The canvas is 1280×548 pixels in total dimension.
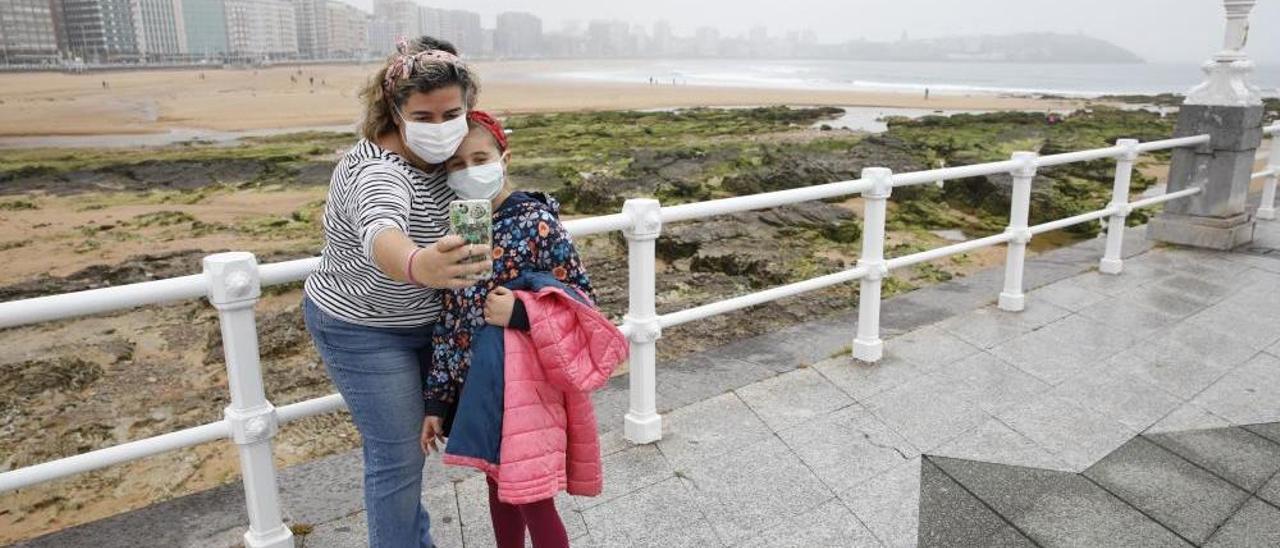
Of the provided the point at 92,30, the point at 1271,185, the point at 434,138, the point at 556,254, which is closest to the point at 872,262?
the point at 556,254

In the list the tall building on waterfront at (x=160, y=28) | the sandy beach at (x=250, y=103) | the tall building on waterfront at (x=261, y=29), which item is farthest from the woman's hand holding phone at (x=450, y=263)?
the tall building on waterfront at (x=261, y=29)

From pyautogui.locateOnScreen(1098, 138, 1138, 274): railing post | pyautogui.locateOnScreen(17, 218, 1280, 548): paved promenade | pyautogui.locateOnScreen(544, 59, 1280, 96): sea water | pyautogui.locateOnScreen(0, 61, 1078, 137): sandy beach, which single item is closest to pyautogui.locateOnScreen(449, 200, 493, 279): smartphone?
pyautogui.locateOnScreen(17, 218, 1280, 548): paved promenade

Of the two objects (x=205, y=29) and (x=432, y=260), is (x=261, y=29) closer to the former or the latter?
(x=205, y=29)

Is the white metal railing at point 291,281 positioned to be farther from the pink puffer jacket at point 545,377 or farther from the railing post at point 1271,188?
the railing post at point 1271,188

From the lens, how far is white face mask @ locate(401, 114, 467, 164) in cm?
194

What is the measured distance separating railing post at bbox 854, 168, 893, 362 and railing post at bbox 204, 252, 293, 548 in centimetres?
300

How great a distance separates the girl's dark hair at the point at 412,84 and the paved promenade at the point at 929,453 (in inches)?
60.2

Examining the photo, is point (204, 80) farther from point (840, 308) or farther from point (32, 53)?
point (840, 308)

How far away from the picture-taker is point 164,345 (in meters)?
7.41

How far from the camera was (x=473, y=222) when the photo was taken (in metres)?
1.74

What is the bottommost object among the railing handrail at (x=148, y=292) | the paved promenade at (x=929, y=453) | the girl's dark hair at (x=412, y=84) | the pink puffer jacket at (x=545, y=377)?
the paved promenade at (x=929, y=453)

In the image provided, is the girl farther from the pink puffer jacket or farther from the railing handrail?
the railing handrail

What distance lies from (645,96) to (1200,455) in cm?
5699

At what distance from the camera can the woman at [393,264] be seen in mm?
1831
